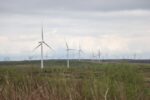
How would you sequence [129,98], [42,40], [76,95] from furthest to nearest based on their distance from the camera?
[42,40] → [129,98] → [76,95]

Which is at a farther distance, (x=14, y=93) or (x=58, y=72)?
(x=58, y=72)

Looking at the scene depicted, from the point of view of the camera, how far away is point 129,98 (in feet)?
76.6

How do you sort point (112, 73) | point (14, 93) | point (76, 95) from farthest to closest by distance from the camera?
point (112, 73)
point (76, 95)
point (14, 93)

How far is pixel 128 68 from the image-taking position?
3188 cm

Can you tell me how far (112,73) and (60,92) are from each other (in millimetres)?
9701

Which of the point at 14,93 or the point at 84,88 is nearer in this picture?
the point at 14,93

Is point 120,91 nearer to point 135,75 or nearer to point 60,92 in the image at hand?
point 60,92

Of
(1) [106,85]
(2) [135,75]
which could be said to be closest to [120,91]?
(1) [106,85]

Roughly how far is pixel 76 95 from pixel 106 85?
3.29 m

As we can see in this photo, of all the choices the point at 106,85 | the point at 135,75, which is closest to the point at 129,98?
the point at 106,85

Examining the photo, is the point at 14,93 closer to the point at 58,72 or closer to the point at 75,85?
the point at 75,85

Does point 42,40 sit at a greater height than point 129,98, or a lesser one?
greater

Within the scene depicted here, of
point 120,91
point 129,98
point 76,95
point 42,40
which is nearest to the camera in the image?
point 76,95

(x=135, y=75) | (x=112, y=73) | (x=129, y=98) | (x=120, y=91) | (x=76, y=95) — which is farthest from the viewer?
(x=135, y=75)
